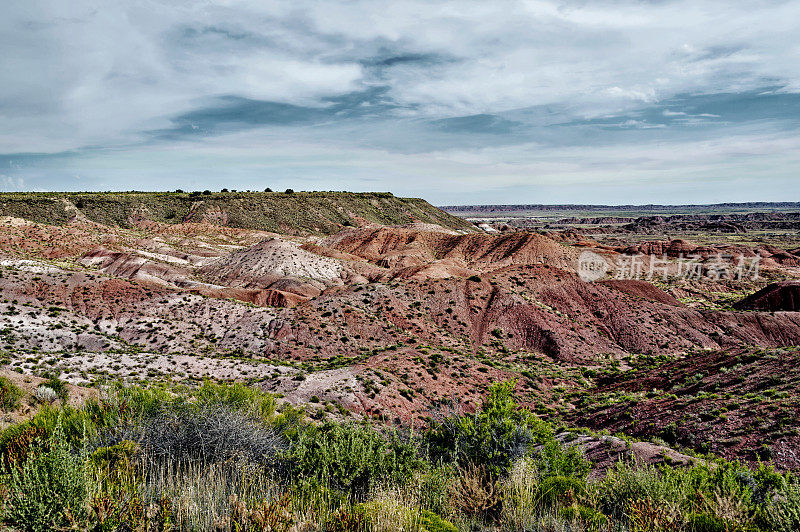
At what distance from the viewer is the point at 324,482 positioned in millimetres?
8703

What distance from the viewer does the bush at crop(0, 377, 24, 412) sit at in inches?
512

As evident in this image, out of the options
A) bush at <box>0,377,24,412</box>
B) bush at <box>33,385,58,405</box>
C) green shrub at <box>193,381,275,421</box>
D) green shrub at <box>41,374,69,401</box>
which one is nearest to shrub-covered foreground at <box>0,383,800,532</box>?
green shrub at <box>193,381,275,421</box>

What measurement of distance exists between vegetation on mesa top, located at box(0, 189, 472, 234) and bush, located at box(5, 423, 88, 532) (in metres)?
113

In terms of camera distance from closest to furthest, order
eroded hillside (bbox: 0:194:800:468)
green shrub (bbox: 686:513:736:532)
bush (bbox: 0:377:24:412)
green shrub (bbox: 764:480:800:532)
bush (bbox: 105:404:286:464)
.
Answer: green shrub (bbox: 764:480:800:532), green shrub (bbox: 686:513:736:532), bush (bbox: 105:404:286:464), bush (bbox: 0:377:24:412), eroded hillside (bbox: 0:194:800:468)

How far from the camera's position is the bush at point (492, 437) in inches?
406

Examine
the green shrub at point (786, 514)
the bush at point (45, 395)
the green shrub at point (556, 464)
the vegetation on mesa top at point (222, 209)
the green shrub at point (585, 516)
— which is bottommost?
the green shrub at point (556, 464)

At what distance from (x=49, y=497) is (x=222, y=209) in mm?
126713

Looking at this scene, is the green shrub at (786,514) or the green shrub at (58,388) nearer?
the green shrub at (786,514)

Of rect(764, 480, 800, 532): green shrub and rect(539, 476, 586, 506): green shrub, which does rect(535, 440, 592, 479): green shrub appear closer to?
rect(539, 476, 586, 506): green shrub

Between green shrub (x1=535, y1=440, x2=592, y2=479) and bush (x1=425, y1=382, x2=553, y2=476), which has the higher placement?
bush (x1=425, y1=382, x2=553, y2=476)

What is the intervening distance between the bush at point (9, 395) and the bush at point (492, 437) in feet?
41.0

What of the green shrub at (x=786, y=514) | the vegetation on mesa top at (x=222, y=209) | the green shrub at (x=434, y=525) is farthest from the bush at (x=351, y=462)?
the vegetation on mesa top at (x=222, y=209)

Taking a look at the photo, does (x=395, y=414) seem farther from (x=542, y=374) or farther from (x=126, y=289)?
(x=126, y=289)

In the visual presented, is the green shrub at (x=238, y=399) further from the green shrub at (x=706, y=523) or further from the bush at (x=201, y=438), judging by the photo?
the green shrub at (x=706, y=523)
